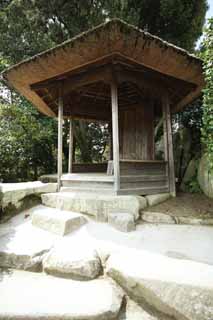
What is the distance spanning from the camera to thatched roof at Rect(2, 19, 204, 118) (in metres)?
A: 3.00

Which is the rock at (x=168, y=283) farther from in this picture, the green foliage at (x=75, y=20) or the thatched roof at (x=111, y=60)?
the green foliage at (x=75, y=20)

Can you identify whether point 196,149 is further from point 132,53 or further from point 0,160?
point 0,160

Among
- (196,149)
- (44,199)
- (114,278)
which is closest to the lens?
(114,278)

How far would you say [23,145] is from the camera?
6934 millimetres

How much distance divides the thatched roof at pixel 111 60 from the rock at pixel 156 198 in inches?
89.7

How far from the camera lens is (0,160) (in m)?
6.37

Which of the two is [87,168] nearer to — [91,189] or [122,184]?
[91,189]

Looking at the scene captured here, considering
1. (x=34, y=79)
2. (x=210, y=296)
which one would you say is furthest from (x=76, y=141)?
(x=210, y=296)

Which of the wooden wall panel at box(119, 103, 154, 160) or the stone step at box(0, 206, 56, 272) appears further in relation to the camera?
the wooden wall panel at box(119, 103, 154, 160)

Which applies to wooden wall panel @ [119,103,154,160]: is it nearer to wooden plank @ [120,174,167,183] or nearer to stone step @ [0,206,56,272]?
wooden plank @ [120,174,167,183]

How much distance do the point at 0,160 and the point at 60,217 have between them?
13.8 ft

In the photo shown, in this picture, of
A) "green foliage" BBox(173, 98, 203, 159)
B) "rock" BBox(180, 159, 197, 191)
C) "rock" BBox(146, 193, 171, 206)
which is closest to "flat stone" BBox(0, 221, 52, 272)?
"rock" BBox(146, 193, 171, 206)

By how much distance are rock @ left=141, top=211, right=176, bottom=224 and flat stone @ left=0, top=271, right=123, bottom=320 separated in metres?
1.50

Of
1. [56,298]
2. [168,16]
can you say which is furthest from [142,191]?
[168,16]
